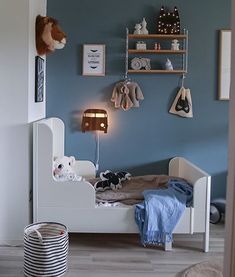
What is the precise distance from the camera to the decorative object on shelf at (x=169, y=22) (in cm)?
364

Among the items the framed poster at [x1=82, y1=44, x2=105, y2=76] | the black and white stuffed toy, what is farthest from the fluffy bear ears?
the framed poster at [x1=82, y1=44, x2=105, y2=76]

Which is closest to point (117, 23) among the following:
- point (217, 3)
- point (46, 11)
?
point (46, 11)

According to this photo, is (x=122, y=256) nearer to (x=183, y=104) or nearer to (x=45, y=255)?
(x=45, y=255)

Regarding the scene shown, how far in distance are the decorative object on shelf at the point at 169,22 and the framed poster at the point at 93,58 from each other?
595 mm

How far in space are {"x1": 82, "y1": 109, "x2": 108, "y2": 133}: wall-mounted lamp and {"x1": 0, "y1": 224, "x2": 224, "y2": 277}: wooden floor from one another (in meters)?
1.02

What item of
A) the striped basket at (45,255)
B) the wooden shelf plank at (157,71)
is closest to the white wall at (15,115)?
the striped basket at (45,255)

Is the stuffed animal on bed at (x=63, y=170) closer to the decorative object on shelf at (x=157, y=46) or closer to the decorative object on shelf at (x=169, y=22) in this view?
the decorative object on shelf at (x=157, y=46)

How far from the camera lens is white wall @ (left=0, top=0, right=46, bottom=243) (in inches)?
112

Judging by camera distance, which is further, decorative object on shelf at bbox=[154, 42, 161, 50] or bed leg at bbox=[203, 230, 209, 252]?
decorative object on shelf at bbox=[154, 42, 161, 50]

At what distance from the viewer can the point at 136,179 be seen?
3555 mm

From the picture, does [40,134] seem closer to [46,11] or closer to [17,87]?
[17,87]

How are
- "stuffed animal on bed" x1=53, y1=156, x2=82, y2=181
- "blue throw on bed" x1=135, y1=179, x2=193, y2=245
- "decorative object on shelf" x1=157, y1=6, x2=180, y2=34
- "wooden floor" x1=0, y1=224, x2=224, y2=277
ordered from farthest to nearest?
1. "decorative object on shelf" x1=157, y1=6, x2=180, y2=34
2. "stuffed animal on bed" x1=53, y1=156, x2=82, y2=181
3. "blue throw on bed" x1=135, y1=179, x2=193, y2=245
4. "wooden floor" x1=0, y1=224, x2=224, y2=277

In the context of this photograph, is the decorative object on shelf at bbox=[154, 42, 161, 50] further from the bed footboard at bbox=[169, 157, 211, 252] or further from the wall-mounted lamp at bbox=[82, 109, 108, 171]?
the bed footboard at bbox=[169, 157, 211, 252]

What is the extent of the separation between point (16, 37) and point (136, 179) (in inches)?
64.2
